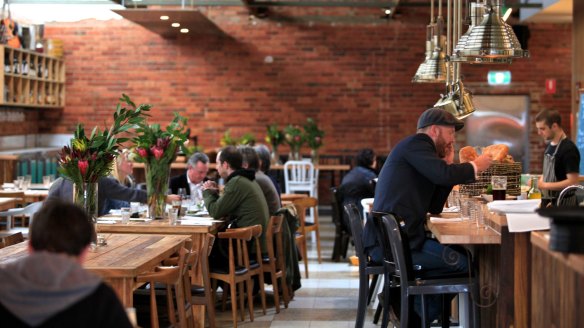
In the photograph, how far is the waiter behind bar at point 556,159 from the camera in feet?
26.3

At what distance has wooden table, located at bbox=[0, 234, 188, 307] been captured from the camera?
4551mm

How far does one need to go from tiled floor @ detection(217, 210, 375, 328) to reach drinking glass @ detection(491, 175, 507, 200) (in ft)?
6.57

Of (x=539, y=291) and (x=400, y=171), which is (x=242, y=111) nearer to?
(x=400, y=171)

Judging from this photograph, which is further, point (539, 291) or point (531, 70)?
point (531, 70)

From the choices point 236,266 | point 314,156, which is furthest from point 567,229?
point 314,156


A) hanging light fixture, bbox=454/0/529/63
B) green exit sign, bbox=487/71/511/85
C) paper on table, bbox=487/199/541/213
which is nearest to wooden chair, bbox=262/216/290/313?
hanging light fixture, bbox=454/0/529/63

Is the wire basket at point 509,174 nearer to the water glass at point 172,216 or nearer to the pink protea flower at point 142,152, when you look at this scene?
the water glass at point 172,216

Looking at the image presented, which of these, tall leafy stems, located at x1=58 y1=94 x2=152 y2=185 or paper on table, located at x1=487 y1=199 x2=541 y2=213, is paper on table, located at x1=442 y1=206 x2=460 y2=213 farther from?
tall leafy stems, located at x1=58 y1=94 x2=152 y2=185

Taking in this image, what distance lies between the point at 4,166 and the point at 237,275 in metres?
7.00

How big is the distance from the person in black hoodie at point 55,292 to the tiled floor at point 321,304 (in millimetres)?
4530

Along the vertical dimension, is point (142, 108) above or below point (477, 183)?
above

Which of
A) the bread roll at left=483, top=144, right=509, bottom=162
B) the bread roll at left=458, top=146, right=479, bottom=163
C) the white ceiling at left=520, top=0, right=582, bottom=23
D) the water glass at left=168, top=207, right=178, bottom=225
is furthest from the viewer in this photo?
the white ceiling at left=520, top=0, right=582, bottom=23

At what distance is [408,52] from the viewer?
1647cm

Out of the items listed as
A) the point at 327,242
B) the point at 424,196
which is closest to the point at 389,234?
the point at 424,196
